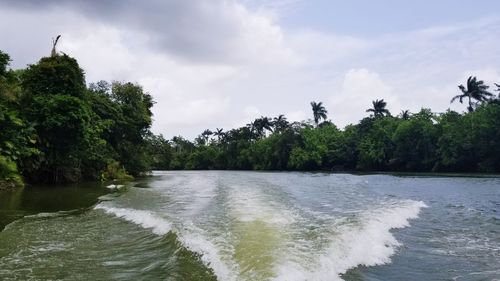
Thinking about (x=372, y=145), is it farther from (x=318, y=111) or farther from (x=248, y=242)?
(x=248, y=242)

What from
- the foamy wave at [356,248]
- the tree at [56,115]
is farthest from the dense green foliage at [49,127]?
the foamy wave at [356,248]

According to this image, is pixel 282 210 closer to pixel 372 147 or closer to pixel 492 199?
pixel 492 199

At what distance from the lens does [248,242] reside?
9117 millimetres

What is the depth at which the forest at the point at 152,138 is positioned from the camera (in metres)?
26.7

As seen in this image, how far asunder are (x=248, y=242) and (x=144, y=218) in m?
4.68

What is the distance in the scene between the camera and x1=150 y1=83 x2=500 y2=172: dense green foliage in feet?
175

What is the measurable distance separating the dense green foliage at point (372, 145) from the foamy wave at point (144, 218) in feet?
142

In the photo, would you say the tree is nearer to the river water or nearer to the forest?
the forest

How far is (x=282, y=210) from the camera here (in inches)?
565

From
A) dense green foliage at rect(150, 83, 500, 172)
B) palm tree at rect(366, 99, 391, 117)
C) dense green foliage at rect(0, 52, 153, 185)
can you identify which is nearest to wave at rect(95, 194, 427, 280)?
dense green foliage at rect(0, 52, 153, 185)

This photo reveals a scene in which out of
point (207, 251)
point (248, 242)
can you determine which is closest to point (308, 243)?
point (248, 242)

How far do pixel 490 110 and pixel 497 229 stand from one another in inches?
1812

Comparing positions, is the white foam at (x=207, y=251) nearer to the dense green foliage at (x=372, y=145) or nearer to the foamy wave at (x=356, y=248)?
the foamy wave at (x=356, y=248)

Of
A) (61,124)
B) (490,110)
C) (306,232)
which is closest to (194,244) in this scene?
(306,232)
